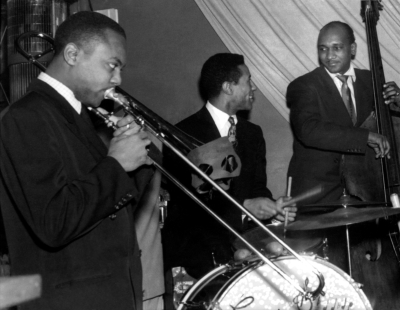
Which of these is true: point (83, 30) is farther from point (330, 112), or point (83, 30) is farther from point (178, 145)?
point (330, 112)

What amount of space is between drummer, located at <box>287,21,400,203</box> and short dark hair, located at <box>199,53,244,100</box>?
403 mm

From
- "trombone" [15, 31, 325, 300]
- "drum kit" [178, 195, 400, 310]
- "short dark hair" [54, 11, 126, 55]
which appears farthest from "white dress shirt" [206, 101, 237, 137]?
"short dark hair" [54, 11, 126, 55]

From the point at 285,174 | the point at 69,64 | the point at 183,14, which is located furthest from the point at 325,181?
the point at 69,64

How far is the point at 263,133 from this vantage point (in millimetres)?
5016

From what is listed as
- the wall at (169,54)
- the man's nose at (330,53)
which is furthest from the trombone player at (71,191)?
the wall at (169,54)

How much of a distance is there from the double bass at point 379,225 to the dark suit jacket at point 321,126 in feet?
0.52

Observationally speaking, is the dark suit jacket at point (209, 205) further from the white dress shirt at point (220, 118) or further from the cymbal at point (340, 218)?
the cymbal at point (340, 218)

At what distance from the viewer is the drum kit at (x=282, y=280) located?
318cm

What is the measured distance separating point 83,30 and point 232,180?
1756mm

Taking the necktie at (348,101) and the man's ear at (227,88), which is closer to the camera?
the necktie at (348,101)

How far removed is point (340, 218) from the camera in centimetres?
346

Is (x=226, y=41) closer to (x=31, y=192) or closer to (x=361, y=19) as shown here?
(x=361, y=19)

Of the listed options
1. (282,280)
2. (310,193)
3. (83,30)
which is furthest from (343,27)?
(83,30)

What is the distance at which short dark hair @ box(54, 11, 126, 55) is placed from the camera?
242cm
